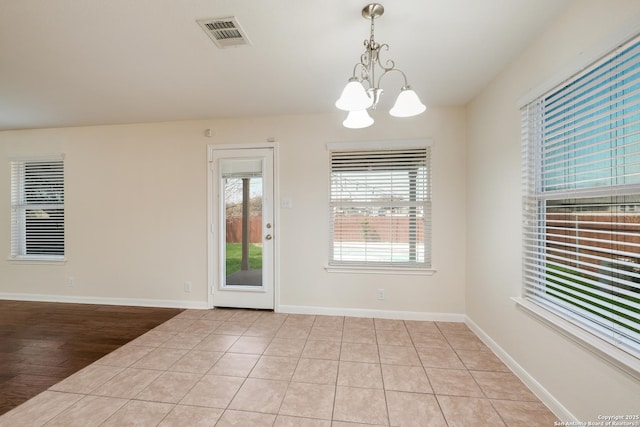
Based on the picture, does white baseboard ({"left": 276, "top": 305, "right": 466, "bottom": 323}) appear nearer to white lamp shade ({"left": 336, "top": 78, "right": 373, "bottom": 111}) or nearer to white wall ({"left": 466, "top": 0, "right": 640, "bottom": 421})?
white wall ({"left": 466, "top": 0, "right": 640, "bottom": 421})

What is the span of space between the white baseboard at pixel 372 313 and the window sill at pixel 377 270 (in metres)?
0.46

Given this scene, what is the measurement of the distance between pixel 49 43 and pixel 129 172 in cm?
206

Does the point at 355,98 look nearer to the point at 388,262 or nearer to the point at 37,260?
the point at 388,262

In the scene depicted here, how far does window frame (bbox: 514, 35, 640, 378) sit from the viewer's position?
1354 millimetres

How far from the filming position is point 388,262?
338 centimetres

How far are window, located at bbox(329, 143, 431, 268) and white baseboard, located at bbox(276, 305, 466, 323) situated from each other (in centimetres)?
56

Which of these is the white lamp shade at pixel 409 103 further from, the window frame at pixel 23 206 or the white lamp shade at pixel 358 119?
the window frame at pixel 23 206

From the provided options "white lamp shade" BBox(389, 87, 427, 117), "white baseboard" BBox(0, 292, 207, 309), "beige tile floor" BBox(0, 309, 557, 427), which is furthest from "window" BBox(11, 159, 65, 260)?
"white lamp shade" BBox(389, 87, 427, 117)

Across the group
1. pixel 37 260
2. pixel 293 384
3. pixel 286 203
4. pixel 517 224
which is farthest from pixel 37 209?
pixel 517 224

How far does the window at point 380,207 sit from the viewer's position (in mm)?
3322

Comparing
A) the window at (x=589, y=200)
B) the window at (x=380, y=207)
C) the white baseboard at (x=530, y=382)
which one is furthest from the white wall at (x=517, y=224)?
the window at (x=380, y=207)

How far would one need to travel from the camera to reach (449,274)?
10.8ft

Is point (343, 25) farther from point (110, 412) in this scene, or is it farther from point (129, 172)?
point (129, 172)

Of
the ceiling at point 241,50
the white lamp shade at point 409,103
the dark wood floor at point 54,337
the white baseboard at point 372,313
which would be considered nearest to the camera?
the white lamp shade at point 409,103
